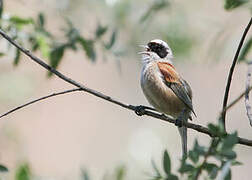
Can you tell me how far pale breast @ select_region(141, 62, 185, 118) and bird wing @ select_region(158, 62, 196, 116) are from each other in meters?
0.04

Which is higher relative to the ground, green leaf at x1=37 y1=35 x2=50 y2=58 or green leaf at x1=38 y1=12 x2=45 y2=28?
green leaf at x1=38 y1=12 x2=45 y2=28

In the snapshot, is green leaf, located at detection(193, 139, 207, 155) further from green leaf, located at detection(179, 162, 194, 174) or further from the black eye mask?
the black eye mask

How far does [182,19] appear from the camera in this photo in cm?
526

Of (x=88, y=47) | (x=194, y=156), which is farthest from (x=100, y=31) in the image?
(x=194, y=156)

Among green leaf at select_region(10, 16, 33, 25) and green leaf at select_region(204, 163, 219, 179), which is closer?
green leaf at select_region(204, 163, 219, 179)

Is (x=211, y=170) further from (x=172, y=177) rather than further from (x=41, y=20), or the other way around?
(x=41, y=20)

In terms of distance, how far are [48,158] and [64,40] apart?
13.6 feet

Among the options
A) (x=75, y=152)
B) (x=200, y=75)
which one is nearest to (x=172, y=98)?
(x=75, y=152)

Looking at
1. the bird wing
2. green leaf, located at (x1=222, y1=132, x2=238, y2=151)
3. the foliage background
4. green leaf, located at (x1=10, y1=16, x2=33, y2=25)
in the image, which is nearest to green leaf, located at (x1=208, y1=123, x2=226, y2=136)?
green leaf, located at (x1=222, y1=132, x2=238, y2=151)

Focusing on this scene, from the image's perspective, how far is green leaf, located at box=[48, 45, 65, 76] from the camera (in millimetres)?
4023

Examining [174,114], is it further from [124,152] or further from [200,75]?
[200,75]

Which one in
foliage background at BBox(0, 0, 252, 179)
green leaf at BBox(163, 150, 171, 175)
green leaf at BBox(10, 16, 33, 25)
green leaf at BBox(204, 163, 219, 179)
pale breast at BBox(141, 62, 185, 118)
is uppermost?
foliage background at BBox(0, 0, 252, 179)

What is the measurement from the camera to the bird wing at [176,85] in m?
4.57

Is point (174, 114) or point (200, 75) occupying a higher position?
point (200, 75)
